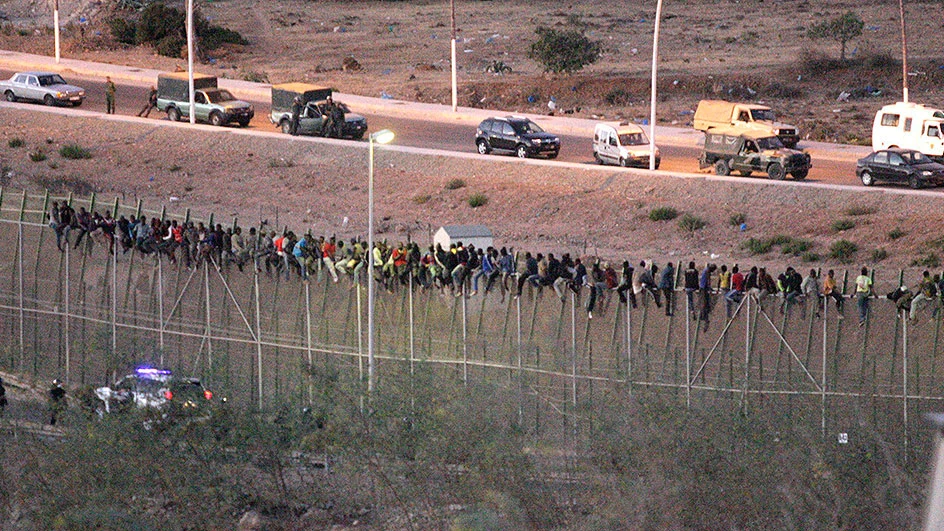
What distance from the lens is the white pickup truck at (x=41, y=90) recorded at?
52906mm

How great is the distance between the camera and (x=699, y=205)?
→ 39.3 m

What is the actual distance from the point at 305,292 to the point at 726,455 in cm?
1145

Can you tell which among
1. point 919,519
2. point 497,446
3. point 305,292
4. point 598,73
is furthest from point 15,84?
point 919,519

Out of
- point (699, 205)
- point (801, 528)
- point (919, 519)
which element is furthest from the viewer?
point (699, 205)

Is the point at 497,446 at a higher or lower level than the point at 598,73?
lower

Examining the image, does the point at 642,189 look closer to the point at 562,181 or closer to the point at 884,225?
the point at 562,181

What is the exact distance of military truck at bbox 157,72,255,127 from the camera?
49.8m

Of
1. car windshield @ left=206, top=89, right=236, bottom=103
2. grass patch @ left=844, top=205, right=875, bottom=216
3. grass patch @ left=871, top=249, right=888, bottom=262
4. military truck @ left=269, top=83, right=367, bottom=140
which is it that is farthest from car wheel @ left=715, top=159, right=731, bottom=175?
car windshield @ left=206, top=89, right=236, bottom=103

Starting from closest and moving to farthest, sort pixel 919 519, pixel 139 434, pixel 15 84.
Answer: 1. pixel 919 519
2. pixel 139 434
3. pixel 15 84

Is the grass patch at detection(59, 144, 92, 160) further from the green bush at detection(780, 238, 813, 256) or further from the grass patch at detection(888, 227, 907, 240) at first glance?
the grass patch at detection(888, 227, 907, 240)

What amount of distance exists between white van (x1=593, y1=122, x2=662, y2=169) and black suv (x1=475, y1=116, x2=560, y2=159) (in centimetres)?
156

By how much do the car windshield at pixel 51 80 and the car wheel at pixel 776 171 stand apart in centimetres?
2611

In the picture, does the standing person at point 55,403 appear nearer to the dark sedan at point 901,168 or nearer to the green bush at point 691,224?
the green bush at point 691,224

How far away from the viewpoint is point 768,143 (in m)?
40.8
